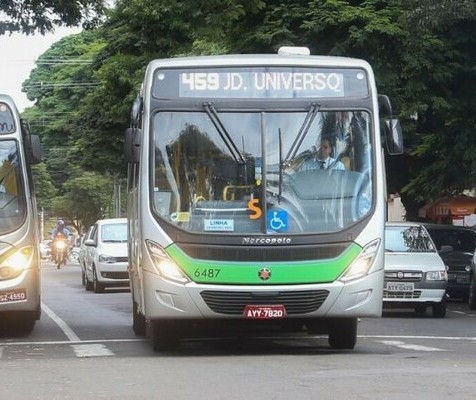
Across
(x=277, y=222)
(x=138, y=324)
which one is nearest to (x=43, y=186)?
(x=138, y=324)

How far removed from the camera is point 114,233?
102 feet

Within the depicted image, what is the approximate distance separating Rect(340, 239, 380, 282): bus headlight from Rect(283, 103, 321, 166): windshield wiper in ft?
4.11

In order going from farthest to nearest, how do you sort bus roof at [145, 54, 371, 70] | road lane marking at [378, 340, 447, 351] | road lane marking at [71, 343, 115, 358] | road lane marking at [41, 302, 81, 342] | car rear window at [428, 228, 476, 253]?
car rear window at [428, 228, 476, 253], road lane marking at [41, 302, 81, 342], road lane marking at [378, 340, 447, 351], road lane marking at [71, 343, 115, 358], bus roof at [145, 54, 371, 70]

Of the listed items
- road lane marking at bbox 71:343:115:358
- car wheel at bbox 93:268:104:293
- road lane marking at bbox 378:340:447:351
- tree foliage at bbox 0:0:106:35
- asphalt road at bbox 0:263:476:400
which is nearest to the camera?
asphalt road at bbox 0:263:476:400

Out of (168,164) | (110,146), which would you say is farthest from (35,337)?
(110,146)

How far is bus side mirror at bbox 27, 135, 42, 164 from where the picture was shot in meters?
15.9

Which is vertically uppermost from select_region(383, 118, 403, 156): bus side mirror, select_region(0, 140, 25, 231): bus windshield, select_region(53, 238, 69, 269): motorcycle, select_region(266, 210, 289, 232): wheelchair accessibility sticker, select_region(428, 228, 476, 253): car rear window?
select_region(383, 118, 403, 156): bus side mirror

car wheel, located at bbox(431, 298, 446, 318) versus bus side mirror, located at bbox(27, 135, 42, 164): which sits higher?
bus side mirror, located at bbox(27, 135, 42, 164)

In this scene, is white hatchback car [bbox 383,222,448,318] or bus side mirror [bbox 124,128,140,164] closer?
bus side mirror [bbox 124,128,140,164]

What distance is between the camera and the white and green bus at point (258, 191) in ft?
41.9

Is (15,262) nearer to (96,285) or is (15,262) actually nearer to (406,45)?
(406,45)

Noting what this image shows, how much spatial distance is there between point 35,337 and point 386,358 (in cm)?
570

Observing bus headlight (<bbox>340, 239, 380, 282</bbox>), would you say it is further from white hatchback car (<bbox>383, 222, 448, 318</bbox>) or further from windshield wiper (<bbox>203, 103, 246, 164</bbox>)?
white hatchback car (<bbox>383, 222, 448, 318</bbox>)

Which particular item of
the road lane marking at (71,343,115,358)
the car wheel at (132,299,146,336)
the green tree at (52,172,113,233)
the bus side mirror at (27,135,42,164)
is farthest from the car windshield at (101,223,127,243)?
the green tree at (52,172,113,233)
